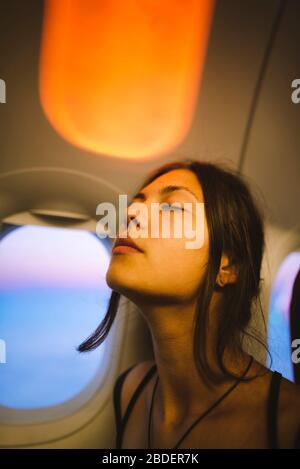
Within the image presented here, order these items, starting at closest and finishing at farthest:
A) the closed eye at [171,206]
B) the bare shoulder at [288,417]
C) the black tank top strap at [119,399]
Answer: the bare shoulder at [288,417], the closed eye at [171,206], the black tank top strap at [119,399]

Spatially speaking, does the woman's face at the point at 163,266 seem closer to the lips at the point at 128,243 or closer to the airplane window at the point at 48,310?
the lips at the point at 128,243

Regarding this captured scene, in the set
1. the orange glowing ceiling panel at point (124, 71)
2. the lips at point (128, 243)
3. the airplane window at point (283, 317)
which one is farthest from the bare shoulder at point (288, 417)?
the orange glowing ceiling panel at point (124, 71)

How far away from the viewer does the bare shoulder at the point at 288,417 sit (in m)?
0.84

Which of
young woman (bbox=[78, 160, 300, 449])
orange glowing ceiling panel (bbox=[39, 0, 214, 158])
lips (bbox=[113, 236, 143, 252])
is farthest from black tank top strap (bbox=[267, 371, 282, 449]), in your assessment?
orange glowing ceiling panel (bbox=[39, 0, 214, 158])

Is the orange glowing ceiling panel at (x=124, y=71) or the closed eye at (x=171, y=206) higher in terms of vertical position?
the orange glowing ceiling panel at (x=124, y=71)

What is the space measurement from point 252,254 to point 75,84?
0.82 meters

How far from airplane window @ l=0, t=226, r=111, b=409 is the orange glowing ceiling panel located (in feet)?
1.21

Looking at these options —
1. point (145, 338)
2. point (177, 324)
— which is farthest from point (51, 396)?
point (177, 324)

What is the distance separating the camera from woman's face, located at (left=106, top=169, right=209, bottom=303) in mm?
884

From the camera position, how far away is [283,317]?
3.93 ft

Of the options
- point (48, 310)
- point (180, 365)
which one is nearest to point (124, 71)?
point (48, 310)

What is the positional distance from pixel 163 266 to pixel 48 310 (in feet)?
1.59

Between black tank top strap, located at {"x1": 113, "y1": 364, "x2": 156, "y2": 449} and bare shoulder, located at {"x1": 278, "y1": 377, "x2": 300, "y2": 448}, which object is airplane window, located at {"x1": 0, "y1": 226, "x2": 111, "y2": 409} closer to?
black tank top strap, located at {"x1": 113, "y1": 364, "x2": 156, "y2": 449}

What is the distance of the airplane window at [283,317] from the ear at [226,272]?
0.29m
